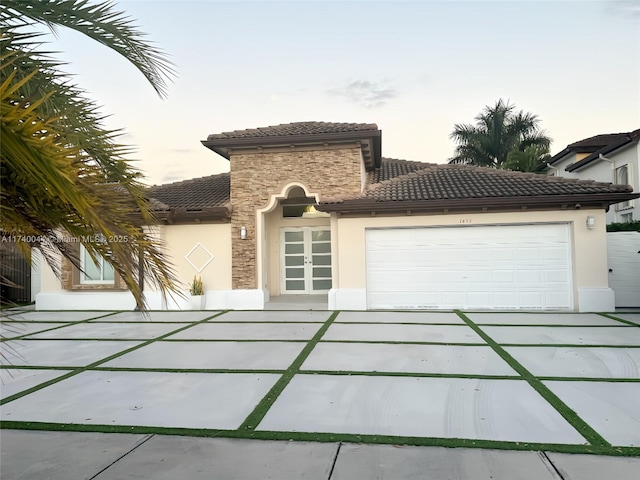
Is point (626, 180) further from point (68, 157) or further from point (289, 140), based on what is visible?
point (68, 157)

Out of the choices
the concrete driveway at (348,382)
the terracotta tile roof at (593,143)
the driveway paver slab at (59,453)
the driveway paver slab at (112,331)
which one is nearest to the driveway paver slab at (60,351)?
the concrete driveway at (348,382)

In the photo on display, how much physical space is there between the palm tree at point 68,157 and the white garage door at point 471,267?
9653mm

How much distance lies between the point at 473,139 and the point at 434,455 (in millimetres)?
32992

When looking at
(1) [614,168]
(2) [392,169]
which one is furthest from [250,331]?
(1) [614,168]

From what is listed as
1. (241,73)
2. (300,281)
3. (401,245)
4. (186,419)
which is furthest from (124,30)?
(300,281)

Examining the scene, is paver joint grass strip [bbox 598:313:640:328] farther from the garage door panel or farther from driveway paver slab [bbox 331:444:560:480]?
driveway paver slab [bbox 331:444:560:480]

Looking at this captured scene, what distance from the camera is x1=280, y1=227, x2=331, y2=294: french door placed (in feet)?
53.6

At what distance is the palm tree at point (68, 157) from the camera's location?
6.53 feet

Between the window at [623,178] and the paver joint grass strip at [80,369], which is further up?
the window at [623,178]

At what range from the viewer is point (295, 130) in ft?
47.2

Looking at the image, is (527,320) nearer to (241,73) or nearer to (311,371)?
(311,371)

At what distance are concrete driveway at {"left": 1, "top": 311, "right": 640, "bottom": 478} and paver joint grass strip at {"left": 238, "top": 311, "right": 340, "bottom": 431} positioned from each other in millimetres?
26

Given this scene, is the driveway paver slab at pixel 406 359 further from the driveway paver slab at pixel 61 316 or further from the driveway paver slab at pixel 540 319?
the driveway paver slab at pixel 61 316

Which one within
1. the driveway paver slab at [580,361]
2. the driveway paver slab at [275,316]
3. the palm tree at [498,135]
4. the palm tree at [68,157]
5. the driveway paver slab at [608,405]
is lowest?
the driveway paver slab at [608,405]
